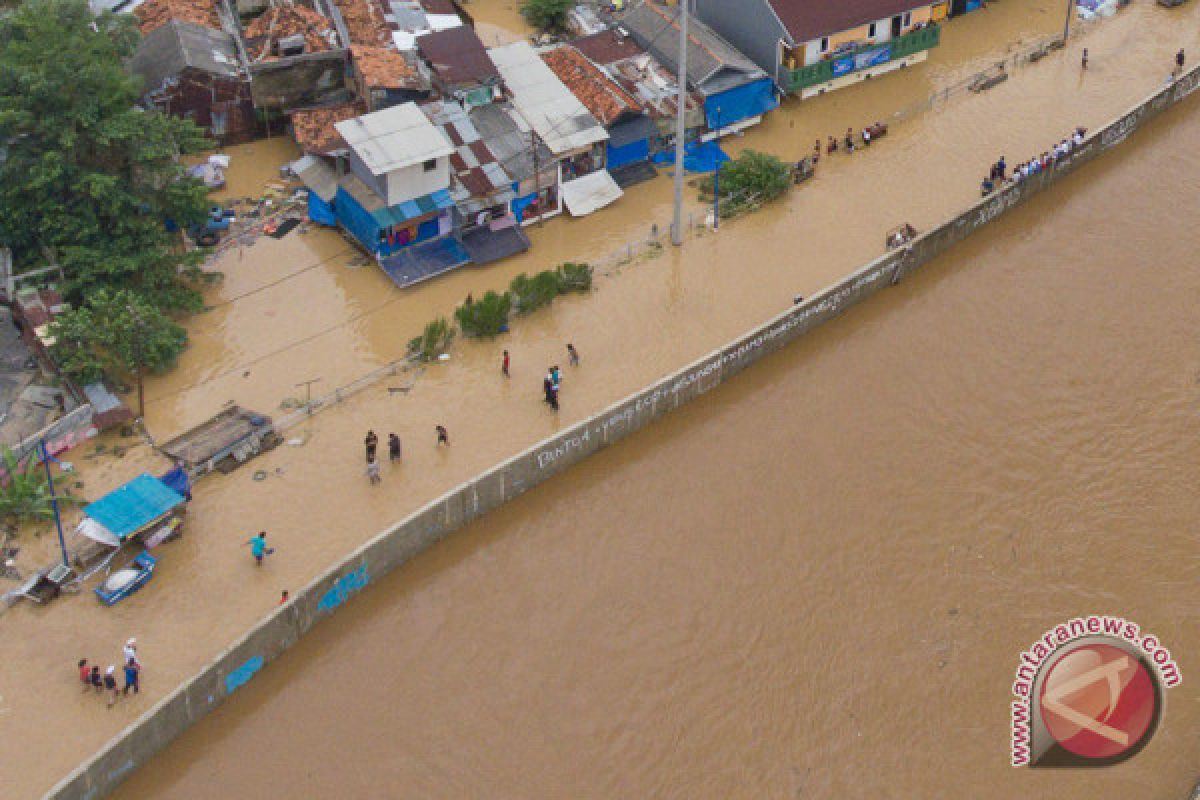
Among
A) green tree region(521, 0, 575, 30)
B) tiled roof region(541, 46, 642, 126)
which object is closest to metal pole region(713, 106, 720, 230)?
tiled roof region(541, 46, 642, 126)

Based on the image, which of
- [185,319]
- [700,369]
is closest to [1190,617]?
[700,369]

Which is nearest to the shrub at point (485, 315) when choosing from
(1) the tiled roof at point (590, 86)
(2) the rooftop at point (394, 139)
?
(2) the rooftop at point (394, 139)

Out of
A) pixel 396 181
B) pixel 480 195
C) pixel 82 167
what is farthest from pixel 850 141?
pixel 82 167

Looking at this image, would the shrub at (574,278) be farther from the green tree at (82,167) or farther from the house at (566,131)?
the green tree at (82,167)

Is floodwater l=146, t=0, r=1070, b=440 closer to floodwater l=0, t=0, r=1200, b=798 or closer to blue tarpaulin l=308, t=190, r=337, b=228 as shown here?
floodwater l=0, t=0, r=1200, b=798

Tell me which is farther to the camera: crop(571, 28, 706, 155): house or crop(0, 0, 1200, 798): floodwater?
crop(571, 28, 706, 155): house

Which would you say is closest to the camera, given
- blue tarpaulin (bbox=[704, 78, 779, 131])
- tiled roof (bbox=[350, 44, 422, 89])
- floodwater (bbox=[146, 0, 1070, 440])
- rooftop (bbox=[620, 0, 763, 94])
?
floodwater (bbox=[146, 0, 1070, 440])
